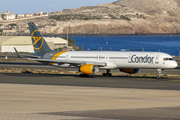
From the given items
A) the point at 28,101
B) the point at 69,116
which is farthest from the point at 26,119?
the point at 28,101

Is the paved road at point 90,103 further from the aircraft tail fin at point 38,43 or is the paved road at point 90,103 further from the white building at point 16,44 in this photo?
the white building at point 16,44

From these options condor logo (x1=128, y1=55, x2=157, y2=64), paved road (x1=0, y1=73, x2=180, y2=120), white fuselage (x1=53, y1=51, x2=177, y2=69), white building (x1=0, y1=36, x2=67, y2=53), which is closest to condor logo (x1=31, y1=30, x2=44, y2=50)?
white fuselage (x1=53, y1=51, x2=177, y2=69)

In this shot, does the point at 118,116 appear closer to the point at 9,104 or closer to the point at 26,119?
the point at 26,119

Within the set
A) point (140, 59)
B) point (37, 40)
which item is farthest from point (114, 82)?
point (37, 40)

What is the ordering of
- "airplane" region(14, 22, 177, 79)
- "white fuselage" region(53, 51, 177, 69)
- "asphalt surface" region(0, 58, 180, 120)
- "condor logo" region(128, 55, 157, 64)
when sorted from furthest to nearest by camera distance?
"condor logo" region(128, 55, 157, 64)
"airplane" region(14, 22, 177, 79)
"white fuselage" region(53, 51, 177, 69)
"asphalt surface" region(0, 58, 180, 120)

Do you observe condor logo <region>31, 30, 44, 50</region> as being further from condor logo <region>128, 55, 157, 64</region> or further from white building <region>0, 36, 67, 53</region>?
white building <region>0, 36, 67, 53</region>

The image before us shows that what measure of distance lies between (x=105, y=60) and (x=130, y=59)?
409cm

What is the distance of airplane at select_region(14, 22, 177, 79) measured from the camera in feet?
167

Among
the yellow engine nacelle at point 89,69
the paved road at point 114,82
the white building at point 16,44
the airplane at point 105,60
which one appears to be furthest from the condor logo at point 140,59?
the white building at point 16,44

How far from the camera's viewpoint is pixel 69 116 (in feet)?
77.5

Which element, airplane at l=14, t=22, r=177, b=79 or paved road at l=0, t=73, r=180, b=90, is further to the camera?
airplane at l=14, t=22, r=177, b=79

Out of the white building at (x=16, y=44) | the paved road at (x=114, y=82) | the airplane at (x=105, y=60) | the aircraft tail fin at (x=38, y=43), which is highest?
the white building at (x=16, y=44)

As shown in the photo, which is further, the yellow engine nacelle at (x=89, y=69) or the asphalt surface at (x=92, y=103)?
the yellow engine nacelle at (x=89, y=69)

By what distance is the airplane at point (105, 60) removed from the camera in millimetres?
50950
